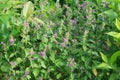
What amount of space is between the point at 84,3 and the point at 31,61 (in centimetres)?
104

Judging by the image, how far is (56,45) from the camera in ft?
10.7

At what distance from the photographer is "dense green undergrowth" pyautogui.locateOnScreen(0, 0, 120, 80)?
3104mm

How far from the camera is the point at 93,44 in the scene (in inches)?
133

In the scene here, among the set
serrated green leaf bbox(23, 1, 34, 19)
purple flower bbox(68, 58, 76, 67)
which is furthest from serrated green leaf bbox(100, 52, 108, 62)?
serrated green leaf bbox(23, 1, 34, 19)

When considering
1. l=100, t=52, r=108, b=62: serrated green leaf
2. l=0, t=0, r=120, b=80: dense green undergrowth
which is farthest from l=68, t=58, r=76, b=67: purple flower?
l=100, t=52, r=108, b=62: serrated green leaf

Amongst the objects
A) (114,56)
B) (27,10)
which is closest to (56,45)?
(27,10)

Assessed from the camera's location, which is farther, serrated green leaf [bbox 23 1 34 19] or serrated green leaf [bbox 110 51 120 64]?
serrated green leaf [bbox 23 1 34 19]

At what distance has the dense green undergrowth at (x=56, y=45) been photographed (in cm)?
310

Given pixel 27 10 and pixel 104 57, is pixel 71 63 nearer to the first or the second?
pixel 104 57

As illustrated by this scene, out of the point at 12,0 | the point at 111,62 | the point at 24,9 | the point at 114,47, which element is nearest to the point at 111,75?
the point at 111,62

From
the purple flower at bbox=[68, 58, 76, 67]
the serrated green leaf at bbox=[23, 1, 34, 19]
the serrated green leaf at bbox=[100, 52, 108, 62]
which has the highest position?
the serrated green leaf at bbox=[23, 1, 34, 19]

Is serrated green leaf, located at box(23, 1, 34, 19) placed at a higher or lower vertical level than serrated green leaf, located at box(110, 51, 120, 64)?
higher

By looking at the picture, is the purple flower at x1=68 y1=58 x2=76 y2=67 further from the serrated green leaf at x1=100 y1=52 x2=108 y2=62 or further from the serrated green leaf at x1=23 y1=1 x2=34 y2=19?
the serrated green leaf at x1=23 y1=1 x2=34 y2=19

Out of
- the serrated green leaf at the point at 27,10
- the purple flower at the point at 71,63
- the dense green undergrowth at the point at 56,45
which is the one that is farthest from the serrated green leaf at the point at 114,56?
the serrated green leaf at the point at 27,10
